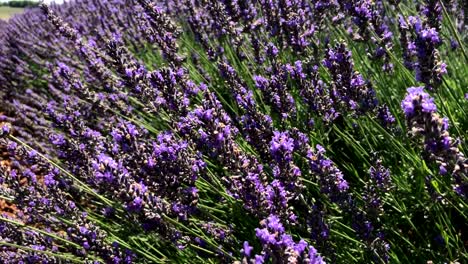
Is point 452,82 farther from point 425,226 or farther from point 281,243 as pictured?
point 281,243

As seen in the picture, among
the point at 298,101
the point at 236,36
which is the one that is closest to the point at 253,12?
the point at 236,36

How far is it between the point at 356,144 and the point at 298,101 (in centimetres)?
73

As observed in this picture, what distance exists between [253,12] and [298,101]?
0.73 m

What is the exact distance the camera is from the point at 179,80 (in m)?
3.14

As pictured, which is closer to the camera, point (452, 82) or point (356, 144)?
point (356, 144)

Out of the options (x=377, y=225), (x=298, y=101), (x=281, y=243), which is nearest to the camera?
(x=281, y=243)

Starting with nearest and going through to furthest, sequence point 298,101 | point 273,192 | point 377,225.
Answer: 1. point 273,192
2. point 377,225
3. point 298,101

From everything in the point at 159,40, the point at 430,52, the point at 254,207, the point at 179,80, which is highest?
the point at 159,40

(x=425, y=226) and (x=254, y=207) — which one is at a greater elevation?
(x=425, y=226)

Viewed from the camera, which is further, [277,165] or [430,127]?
[277,165]

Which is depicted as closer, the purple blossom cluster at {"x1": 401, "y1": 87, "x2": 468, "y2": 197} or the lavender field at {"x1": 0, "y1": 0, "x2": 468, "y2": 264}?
the purple blossom cluster at {"x1": 401, "y1": 87, "x2": 468, "y2": 197}

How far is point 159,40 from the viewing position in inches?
130

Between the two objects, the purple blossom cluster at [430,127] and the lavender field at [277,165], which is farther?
the lavender field at [277,165]

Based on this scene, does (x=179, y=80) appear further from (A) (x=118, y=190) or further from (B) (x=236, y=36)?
(A) (x=118, y=190)
